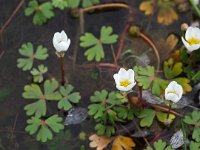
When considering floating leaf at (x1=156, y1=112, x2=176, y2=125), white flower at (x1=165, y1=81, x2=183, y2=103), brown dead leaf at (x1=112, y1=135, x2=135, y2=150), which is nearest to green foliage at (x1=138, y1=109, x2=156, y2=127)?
floating leaf at (x1=156, y1=112, x2=176, y2=125)

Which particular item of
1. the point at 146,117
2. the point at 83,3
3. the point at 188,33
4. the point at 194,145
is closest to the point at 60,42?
the point at 83,3

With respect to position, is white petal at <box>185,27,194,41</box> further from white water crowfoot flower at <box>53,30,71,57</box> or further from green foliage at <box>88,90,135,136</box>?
white water crowfoot flower at <box>53,30,71,57</box>

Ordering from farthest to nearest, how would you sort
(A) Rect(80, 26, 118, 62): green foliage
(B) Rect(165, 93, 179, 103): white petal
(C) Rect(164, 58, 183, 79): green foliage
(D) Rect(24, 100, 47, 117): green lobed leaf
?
(A) Rect(80, 26, 118, 62): green foliage
(C) Rect(164, 58, 183, 79): green foliage
(D) Rect(24, 100, 47, 117): green lobed leaf
(B) Rect(165, 93, 179, 103): white petal

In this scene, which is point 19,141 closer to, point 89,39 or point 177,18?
point 89,39

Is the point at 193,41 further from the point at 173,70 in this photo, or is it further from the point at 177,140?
the point at 177,140

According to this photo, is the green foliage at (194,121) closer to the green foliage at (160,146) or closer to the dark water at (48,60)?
the green foliage at (160,146)

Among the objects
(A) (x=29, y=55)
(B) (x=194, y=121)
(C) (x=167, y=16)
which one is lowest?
(B) (x=194, y=121)
